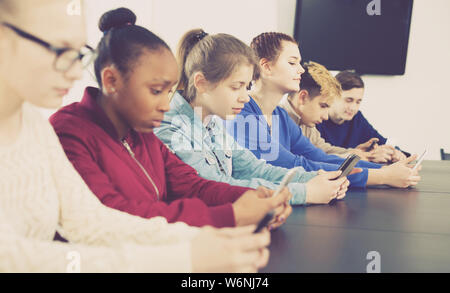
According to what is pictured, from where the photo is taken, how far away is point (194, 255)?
1.88 feet

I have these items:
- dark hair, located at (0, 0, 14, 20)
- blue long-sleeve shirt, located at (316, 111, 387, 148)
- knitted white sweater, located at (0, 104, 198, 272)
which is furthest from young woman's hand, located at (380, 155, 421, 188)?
dark hair, located at (0, 0, 14, 20)

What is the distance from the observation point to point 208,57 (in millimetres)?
1423

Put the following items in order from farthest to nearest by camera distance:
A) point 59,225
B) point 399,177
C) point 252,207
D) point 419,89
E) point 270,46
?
point 419,89
point 270,46
point 399,177
point 252,207
point 59,225

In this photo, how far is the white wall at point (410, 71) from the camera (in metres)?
3.93

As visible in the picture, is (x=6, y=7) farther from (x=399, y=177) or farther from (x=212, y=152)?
(x=399, y=177)

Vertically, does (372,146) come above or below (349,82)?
below

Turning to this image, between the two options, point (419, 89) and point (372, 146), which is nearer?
point (372, 146)

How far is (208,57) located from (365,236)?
0.78 meters

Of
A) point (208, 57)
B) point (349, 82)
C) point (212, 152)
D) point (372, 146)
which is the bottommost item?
point (372, 146)

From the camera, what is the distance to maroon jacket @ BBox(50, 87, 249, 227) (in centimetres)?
81

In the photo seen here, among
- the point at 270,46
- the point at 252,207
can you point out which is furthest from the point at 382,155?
the point at 252,207

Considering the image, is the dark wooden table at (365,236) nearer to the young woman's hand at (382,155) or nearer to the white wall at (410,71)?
the young woman's hand at (382,155)
